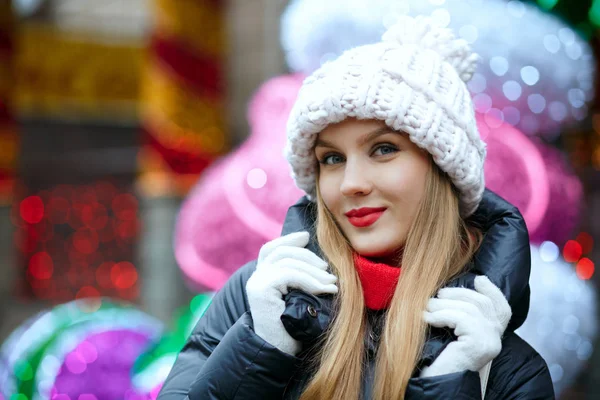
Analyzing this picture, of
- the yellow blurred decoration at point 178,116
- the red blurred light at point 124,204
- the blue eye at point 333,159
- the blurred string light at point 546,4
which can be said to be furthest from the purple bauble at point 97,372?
the red blurred light at point 124,204

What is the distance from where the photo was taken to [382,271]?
183 cm

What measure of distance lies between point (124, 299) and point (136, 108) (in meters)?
2.57

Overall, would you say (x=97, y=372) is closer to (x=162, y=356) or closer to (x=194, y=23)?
(x=162, y=356)

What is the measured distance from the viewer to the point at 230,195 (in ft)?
9.95

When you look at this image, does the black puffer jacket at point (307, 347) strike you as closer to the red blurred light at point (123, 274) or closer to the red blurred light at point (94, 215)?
the red blurred light at point (123, 274)

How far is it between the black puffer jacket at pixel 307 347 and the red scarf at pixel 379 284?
Answer: 0.04 meters

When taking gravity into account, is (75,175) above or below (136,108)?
below

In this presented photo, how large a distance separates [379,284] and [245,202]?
1.24 m

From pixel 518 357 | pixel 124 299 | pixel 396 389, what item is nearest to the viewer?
pixel 396 389

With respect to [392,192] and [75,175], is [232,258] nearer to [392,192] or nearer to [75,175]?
[392,192]

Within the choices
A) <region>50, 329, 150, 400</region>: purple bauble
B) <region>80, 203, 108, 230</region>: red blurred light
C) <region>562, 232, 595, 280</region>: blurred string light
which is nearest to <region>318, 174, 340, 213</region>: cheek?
<region>562, 232, 595, 280</region>: blurred string light

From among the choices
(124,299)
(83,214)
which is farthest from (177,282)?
(83,214)

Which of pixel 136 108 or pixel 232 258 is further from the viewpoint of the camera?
pixel 136 108

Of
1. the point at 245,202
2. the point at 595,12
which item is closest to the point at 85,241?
the point at 245,202
